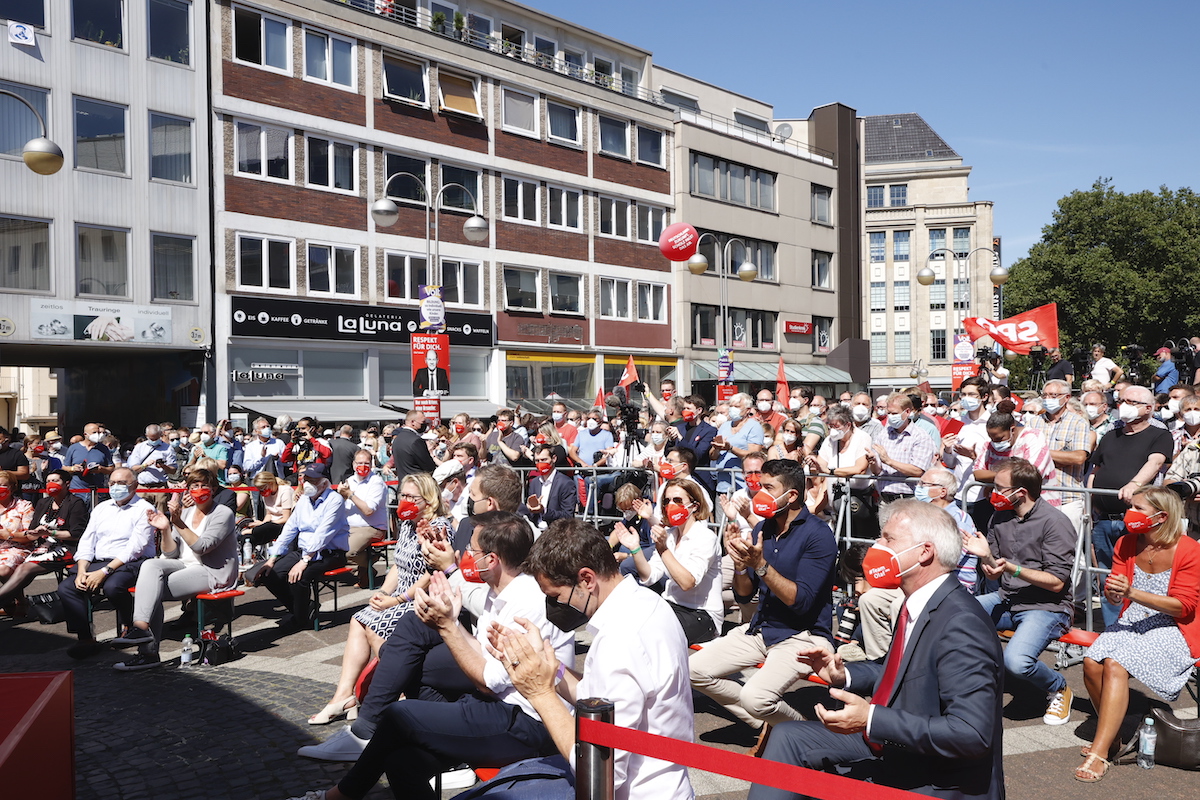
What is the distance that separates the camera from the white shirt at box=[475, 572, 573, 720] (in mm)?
4641

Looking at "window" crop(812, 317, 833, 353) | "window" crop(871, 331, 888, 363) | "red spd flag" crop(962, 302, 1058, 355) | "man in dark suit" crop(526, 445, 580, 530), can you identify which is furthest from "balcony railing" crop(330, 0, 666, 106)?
"window" crop(871, 331, 888, 363)

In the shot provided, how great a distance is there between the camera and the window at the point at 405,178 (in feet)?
98.5

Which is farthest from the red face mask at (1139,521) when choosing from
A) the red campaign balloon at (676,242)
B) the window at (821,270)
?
the window at (821,270)

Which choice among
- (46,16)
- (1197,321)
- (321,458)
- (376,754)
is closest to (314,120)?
(46,16)

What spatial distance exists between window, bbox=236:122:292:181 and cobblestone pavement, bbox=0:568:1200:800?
20388 millimetres

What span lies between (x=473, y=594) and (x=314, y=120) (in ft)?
81.9

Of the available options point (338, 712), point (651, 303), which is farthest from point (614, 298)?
point (338, 712)

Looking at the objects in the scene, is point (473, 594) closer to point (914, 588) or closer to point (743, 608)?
point (743, 608)

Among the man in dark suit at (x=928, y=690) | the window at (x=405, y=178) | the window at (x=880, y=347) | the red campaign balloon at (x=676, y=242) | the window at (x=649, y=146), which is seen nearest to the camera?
the man in dark suit at (x=928, y=690)

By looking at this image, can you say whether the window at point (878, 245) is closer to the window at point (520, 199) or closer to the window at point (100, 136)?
the window at point (520, 199)

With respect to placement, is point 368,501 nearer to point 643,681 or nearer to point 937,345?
point 643,681

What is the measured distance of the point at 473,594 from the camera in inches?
242

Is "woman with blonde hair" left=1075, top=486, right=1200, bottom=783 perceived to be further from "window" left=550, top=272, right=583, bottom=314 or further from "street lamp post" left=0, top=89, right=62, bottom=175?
"window" left=550, top=272, right=583, bottom=314

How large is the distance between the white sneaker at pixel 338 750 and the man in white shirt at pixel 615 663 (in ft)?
7.45
